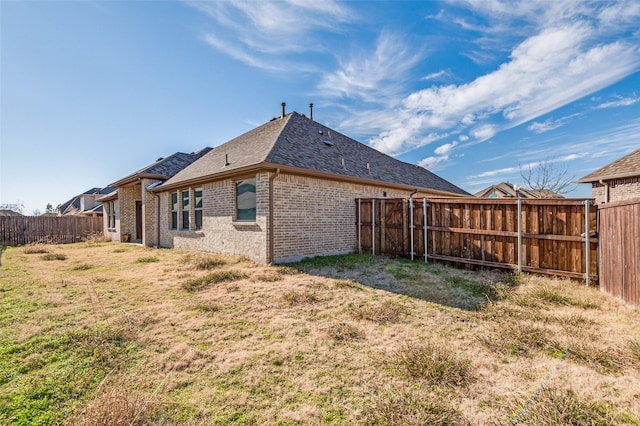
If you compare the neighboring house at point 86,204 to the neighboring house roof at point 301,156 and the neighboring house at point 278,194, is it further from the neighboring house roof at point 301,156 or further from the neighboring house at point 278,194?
the neighboring house roof at point 301,156

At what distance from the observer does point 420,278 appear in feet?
22.4

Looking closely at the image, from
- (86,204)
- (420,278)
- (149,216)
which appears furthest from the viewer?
(86,204)

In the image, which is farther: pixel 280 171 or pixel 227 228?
pixel 227 228

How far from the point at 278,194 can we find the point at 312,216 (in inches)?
62.8

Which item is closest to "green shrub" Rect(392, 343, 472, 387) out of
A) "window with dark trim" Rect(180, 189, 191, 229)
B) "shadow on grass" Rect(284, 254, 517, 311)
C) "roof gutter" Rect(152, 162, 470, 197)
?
"shadow on grass" Rect(284, 254, 517, 311)

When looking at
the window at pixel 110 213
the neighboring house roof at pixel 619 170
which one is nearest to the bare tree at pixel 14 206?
the window at pixel 110 213

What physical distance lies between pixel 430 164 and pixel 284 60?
51.1 feet

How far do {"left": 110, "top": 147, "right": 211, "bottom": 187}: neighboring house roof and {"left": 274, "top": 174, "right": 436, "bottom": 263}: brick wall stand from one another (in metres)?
10.4

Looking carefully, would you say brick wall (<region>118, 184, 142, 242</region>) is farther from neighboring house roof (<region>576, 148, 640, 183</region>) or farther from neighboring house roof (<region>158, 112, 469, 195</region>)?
neighboring house roof (<region>576, 148, 640, 183</region>)

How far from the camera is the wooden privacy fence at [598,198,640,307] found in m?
4.30

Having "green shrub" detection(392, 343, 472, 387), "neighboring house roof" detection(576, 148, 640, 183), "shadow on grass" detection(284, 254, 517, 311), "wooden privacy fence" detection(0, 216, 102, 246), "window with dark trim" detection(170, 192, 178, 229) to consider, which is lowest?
"shadow on grass" detection(284, 254, 517, 311)

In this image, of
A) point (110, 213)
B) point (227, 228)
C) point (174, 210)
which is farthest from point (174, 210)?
point (110, 213)

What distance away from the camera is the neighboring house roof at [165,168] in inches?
597

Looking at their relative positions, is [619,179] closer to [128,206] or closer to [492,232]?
[492,232]
